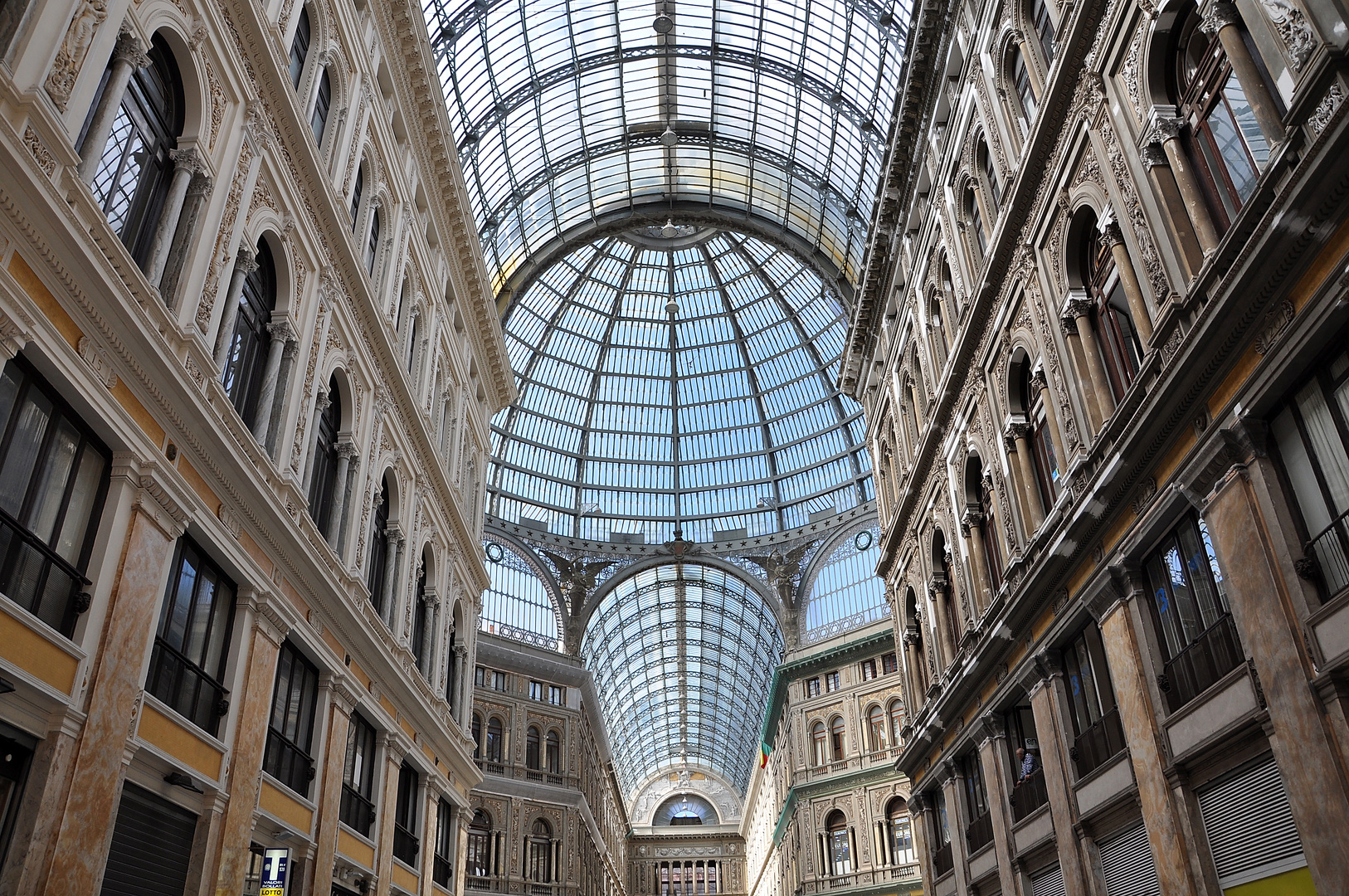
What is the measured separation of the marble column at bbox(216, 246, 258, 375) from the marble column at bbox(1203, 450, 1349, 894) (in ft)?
44.4

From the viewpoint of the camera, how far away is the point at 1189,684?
45.3ft

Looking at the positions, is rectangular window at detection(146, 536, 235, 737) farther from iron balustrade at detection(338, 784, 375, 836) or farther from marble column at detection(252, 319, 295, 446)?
iron balustrade at detection(338, 784, 375, 836)

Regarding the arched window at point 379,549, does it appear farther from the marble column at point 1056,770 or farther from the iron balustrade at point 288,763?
the marble column at point 1056,770

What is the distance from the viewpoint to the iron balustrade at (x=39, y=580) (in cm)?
973

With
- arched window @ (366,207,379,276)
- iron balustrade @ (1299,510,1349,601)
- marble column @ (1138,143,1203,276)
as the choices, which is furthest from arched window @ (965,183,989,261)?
arched window @ (366,207,379,276)

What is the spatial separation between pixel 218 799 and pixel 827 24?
3734 cm

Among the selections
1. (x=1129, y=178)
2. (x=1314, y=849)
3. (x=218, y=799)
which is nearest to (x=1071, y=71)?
(x=1129, y=178)

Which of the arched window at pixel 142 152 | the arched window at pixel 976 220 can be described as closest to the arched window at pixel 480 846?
the arched window at pixel 976 220

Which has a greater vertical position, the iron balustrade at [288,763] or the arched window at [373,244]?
the arched window at [373,244]

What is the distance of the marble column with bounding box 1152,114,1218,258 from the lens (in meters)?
13.0

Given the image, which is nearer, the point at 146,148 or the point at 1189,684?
the point at 146,148

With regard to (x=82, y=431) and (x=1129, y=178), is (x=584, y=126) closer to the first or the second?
(x=1129, y=178)

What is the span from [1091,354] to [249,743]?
→ 14.9 m

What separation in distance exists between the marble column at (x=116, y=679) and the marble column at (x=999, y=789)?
16956 mm
